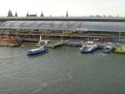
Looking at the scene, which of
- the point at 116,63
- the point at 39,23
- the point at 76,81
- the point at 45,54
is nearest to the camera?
the point at 76,81

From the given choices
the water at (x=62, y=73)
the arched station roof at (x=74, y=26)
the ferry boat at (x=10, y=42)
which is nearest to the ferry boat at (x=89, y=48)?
the water at (x=62, y=73)

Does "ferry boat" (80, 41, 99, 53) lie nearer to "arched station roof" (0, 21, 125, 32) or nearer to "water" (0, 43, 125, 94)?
"water" (0, 43, 125, 94)

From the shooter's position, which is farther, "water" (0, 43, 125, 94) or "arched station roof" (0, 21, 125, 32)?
"arched station roof" (0, 21, 125, 32)

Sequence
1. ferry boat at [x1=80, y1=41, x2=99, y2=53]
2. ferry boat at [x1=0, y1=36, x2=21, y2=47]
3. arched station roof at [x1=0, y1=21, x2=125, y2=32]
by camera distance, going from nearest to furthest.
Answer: ferry boat at [x1=80, y1=41, x2=99, y2=53] → ferry boat at [x1=0, y1=36, x2=21, y2=47] → arched station roof at [x1=0, y1=21, x2=125, y2=32]

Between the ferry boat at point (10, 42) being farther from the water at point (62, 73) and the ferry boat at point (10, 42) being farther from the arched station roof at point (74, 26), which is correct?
the arched station roof at point (74, 26)

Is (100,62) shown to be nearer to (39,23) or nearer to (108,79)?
(108,79)

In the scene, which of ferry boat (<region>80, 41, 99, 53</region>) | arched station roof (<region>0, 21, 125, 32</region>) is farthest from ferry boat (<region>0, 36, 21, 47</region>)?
ferry boat (<region>80, 41, 99, 53</region>)

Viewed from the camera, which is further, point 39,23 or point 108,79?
point 39,23

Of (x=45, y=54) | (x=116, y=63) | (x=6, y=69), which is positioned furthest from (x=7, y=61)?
(x=116, y=63)
